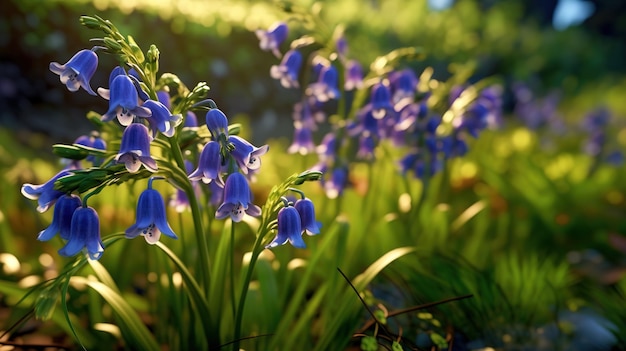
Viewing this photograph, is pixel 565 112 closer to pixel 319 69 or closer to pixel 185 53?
pixel 185 53

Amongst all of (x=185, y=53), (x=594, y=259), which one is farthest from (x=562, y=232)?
(x=185, y=53)

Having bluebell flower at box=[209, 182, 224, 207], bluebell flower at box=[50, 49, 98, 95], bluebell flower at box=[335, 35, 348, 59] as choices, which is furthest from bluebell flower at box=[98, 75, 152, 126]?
bluebell flower at box=[335, 35, 348, 59]

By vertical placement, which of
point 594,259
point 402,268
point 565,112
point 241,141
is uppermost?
point 241,141

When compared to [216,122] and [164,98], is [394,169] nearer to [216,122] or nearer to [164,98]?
[164,98]

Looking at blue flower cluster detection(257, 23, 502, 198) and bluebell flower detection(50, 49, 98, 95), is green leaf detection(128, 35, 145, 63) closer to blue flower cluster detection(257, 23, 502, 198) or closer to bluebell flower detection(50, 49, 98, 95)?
bluebell flower detection(50, 49, 98, 95)

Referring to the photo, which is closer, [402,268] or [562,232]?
[402,268]
